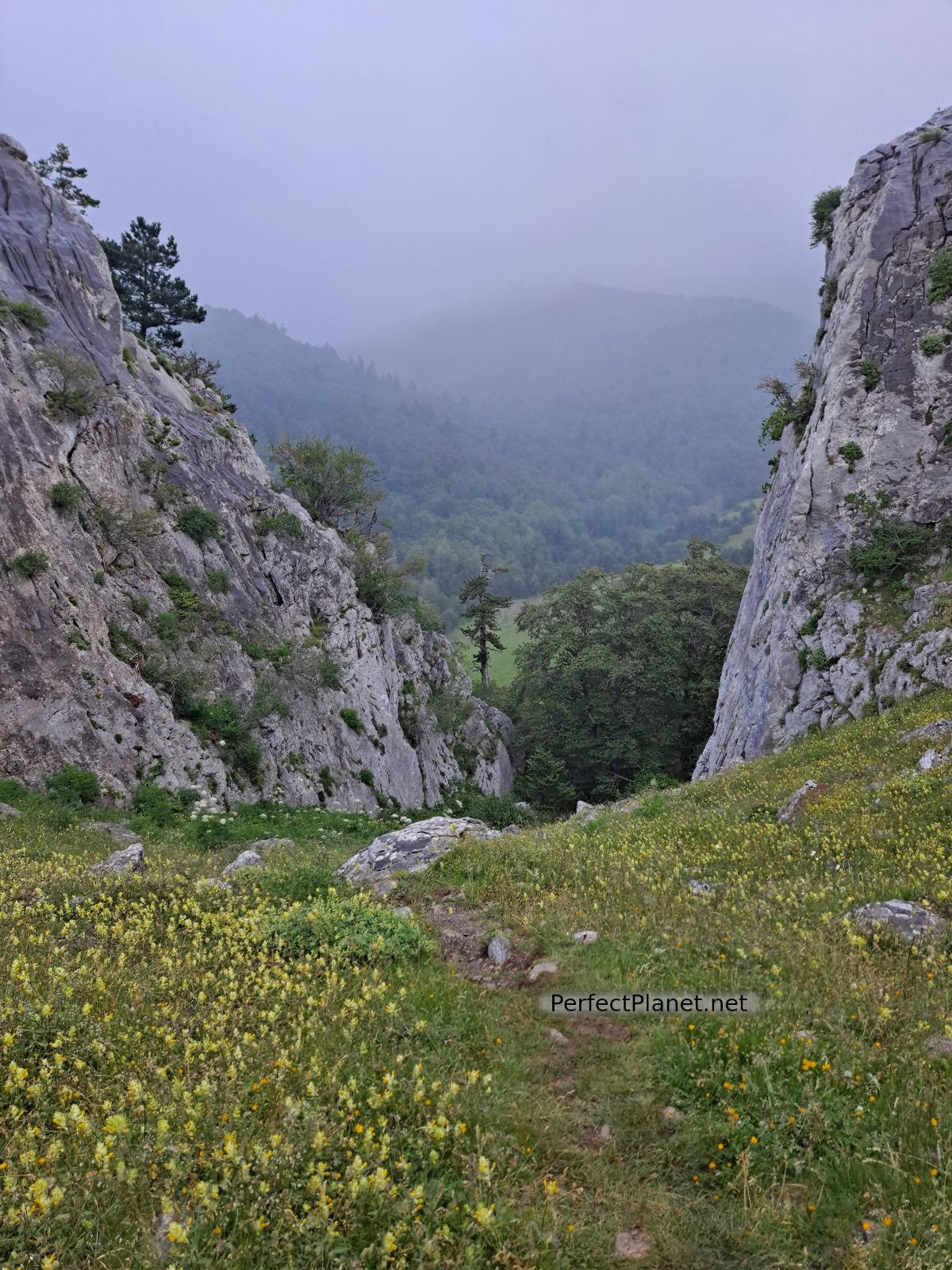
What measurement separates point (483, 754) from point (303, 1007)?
42255mm

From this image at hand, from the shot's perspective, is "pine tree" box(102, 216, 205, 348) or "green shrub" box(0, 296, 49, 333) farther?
"pine tree" box(102, 216, 205, 348)

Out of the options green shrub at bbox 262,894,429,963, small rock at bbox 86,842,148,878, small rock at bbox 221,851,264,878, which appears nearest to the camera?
green shrub at bbox 262,894,429,963

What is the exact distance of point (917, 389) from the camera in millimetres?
25516

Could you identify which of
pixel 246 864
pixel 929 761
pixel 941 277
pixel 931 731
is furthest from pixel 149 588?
pixel 941 277

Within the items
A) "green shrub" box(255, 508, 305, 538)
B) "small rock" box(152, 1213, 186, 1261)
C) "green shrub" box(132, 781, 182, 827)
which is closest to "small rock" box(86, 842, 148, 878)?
"small rock" box(152, 1213, 186, 1261)

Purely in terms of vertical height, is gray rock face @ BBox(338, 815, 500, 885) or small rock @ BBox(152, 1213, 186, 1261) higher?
small rock @ BBox(152, 1213, 186, 1261)

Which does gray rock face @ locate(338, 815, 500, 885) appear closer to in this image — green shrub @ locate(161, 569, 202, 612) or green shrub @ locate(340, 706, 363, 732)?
green shrub @ locate(161, 569, 202, 612)

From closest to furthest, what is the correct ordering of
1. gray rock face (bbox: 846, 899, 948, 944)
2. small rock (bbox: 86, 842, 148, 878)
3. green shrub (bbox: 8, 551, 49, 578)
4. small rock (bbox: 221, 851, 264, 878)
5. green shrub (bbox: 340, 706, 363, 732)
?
gray rock face (bbox: 846, 899, 948, 944) → small rock (bbox: 86, 842, 148, 878) → small rock (bbox: 221, 851, 264, 878) → green shrub (bbox: 8, 551, 49, 578) → green shrub (bbox: 340, 706, 363, 732)

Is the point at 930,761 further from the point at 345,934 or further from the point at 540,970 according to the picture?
the point at 345,934

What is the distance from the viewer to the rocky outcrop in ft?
61.6

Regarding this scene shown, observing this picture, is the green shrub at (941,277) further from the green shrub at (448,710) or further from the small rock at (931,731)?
the green shrub at (448,710)

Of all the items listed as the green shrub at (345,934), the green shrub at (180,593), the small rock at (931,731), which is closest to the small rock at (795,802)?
the small rock at (931,731)

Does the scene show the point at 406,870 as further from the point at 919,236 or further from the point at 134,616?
the point at 919,236

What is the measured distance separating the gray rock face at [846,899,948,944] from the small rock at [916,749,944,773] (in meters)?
5.12
